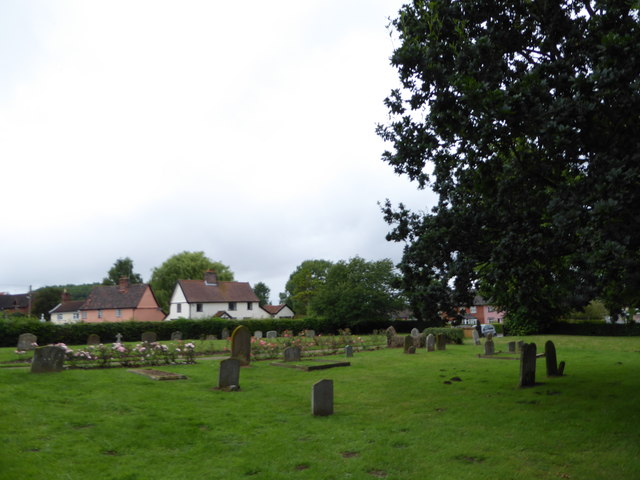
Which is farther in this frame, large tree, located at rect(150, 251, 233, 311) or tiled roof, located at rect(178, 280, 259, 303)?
large tree, located at rect(150, 251, 233, 311)

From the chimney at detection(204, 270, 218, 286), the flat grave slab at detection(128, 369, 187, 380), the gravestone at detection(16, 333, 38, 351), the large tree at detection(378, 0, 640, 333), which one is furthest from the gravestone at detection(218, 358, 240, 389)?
the chimney at detection(204, 270, 218, 286)

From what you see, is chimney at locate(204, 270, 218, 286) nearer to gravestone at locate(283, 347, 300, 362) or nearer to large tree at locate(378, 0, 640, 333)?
gravestone at locate(283, 347, 300, 362)

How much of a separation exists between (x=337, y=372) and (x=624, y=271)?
13269mm

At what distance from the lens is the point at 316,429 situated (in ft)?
33.5

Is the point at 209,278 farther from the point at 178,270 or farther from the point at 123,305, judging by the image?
the point at 178,270

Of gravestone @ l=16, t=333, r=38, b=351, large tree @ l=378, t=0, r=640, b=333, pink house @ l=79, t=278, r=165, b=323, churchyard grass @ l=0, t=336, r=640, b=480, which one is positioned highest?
large tree @ l=378, t=0, r=640, b=333

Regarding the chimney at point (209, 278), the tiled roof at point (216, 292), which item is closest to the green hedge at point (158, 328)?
the tiled roof at point (216, 292)

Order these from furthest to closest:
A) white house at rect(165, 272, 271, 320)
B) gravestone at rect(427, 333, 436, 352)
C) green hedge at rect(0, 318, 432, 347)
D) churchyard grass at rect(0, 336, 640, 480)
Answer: white house at rect(165, 272, 271, 320)
green hedge at rect(0, 318, 432, 347)
gravestone at rect(427, 333, 436, 352)
churchyard grass at rect(0, 336, 640, 480)

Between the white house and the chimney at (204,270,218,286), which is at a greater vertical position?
the chimney at (204,270,218,286)

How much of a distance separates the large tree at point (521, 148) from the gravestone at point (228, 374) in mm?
5922

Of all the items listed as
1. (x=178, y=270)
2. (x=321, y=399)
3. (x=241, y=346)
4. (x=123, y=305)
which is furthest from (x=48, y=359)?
(x=178, y=270)

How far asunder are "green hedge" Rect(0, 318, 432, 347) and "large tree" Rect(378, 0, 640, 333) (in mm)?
30483

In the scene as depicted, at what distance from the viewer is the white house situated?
208ft

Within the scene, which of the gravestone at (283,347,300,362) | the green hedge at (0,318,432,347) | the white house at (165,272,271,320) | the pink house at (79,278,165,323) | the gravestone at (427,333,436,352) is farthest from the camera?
the white house at (165,272,271,320)
